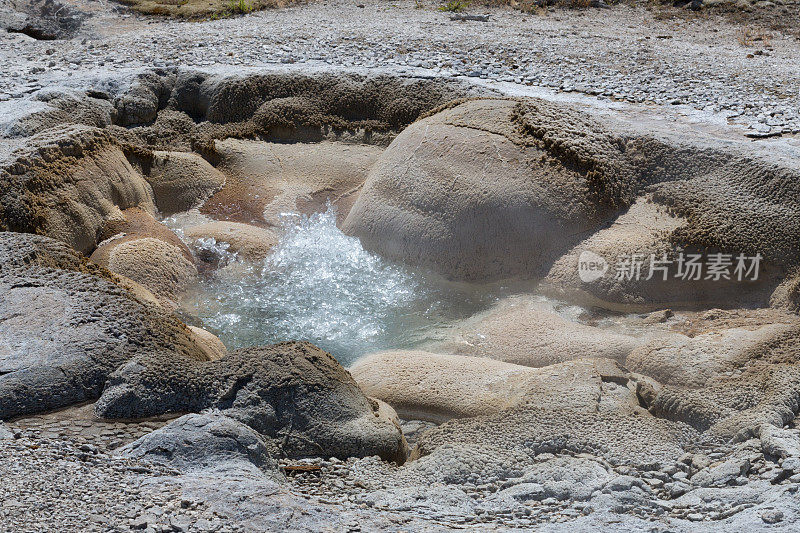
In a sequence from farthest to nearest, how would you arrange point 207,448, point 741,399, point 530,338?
point 530,338, point 741,399, point 207,448

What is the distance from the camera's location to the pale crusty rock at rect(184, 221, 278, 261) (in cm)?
629

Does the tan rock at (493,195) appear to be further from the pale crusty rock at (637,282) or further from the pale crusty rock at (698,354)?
the pale crusty rock at (698,354)

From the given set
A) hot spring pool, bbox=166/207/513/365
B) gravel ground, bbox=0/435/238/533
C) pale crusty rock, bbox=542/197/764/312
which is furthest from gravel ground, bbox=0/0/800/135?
gravel ground, bbox=0/435/238/533

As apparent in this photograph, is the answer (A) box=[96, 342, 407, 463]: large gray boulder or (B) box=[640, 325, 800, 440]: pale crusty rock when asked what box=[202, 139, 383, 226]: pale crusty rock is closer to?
(A) box=[96, 342, 407, 463]: large gray boulder

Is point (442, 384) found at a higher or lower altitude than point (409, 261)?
lower

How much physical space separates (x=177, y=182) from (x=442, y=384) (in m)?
3.54

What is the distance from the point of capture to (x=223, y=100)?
307 inches

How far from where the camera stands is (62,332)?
12.1 feet

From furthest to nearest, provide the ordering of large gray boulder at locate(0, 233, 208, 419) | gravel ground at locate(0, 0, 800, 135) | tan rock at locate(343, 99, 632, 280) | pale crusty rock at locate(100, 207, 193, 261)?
gravel ground at locate(0, 0, 800, 135), pale crusty rock at locate(100, 207, 193, 261), tan rock at locate(343, 99, 632, 280), large gray boulder at locate(0, 233, 208, 419)

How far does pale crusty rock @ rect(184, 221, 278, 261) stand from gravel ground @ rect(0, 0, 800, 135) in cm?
212

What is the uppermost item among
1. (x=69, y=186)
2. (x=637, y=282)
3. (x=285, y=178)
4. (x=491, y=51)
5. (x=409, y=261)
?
(x=491, y=51)

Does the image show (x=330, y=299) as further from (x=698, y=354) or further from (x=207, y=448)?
(x=207, y=448)

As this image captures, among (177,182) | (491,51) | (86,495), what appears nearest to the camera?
(86,495)

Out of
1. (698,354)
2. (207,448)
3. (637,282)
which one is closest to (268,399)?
(207,448)
